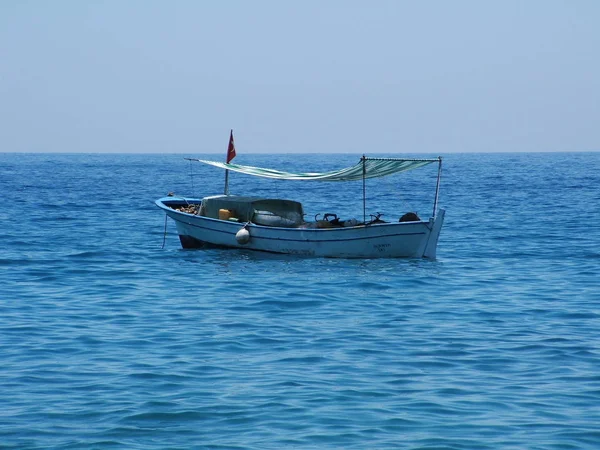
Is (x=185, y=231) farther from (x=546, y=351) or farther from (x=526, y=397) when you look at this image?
(x=526, y=397)

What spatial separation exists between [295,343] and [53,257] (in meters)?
16.0

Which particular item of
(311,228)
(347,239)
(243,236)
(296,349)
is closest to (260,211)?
(243,236)

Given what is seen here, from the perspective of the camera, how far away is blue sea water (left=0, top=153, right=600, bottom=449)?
41.2 ft

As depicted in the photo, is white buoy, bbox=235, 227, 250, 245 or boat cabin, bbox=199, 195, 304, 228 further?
boat cabin, bbox=199, 195, 304, 228

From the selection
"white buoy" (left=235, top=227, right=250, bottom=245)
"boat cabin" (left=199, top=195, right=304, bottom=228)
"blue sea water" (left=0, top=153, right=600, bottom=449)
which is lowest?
"blue sea water" (left=0, top=153, right=600, bottom=449)

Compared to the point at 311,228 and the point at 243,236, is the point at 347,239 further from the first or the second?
the point at 243,236

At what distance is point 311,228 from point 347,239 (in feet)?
4.58

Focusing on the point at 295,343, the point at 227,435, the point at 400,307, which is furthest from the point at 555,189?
the point at 227,435

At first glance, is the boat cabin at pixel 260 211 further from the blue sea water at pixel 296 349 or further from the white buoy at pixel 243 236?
the blue sea water at pixel 296 349

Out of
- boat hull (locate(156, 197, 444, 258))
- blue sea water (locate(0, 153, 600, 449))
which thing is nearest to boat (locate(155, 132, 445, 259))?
boat hull (locate(156, 197, 444, 258))

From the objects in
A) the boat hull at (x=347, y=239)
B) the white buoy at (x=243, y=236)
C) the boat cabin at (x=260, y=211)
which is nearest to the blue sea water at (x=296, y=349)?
the boat hull at (x=347, y=239)

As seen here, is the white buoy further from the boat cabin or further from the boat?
the boat cabin

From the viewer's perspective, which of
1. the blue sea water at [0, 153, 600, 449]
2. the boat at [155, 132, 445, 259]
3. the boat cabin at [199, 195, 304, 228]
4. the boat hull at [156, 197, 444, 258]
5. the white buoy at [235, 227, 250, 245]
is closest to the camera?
the blue sea water at [0, 153, 600, 449]

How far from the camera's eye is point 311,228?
30516mm
